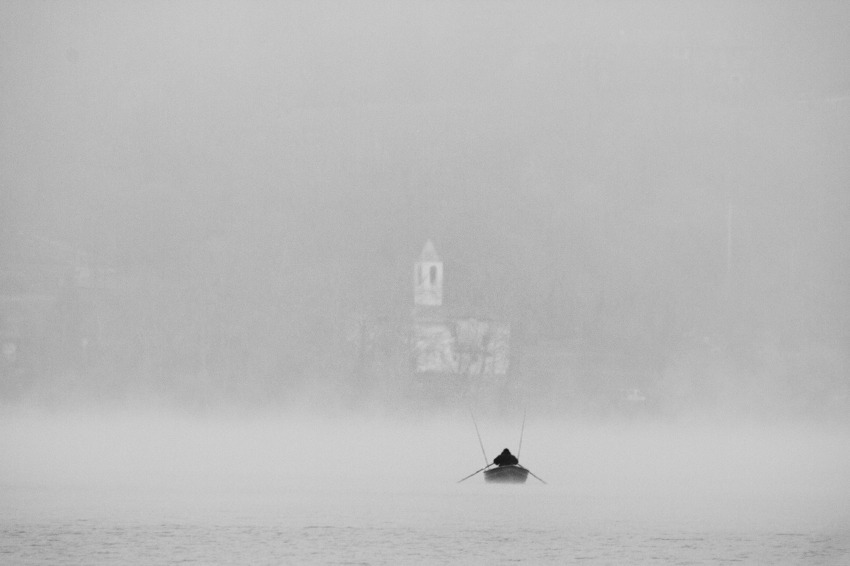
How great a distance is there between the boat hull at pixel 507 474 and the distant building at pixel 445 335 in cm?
6795

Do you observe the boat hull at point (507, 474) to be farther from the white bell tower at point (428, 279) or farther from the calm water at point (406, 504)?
the white bell tower at point (428, 279)

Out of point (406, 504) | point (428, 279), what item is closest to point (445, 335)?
point (428, 279)

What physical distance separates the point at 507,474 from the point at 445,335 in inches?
2810

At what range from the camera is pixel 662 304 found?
153 m

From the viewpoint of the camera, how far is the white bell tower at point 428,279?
14075 cm

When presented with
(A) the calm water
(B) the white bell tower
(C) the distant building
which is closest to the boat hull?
(A) the calm water

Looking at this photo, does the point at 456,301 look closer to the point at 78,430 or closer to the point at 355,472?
the point at 78,430

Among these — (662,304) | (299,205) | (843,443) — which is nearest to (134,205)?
(299,205)

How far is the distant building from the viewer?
137375 mm

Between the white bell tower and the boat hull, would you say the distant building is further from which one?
the boat hull

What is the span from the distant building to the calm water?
26041 millimetres

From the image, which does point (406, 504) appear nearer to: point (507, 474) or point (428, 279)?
point (507, 474)

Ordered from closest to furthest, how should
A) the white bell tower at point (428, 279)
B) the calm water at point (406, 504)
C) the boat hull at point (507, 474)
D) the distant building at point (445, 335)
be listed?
the calm water at point (406, 504) → the boat hull at point (507, 474) → the distant building at point (445, 335) → the white bell tower at point (428, 279)

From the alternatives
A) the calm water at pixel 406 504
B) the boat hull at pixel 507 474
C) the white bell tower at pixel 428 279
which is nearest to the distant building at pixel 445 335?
the white bell tower at pixel 428 279
